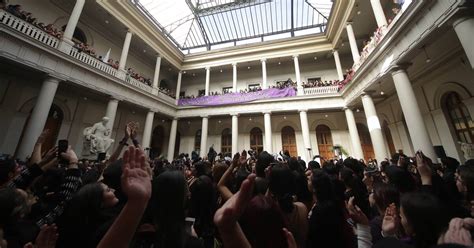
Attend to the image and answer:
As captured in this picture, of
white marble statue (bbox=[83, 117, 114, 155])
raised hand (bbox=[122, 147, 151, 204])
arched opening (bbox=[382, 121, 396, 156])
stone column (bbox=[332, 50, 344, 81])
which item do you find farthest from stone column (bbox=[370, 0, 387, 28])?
white marble statue (bbox=[83, 117, 114, 155])

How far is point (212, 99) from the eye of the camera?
50.0 feet

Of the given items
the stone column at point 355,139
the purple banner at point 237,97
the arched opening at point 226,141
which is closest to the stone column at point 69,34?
the purple banner at point 237,97

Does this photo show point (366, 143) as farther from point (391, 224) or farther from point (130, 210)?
point (130, 210)

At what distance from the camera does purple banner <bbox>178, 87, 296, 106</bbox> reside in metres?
13.8

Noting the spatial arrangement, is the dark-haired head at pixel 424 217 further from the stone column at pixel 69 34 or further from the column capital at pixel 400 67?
the stone column at pixel 69 34

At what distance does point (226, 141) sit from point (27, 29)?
13158 millimetres

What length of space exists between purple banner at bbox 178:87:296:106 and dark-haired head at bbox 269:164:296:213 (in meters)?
12.5

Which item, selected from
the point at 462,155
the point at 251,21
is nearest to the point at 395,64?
the point at 462,155

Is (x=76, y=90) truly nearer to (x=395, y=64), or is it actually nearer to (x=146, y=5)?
(x=146, y=5)

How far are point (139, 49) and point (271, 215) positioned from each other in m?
17.2

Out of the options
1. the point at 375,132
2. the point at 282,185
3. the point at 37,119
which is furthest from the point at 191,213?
the point at 375,132

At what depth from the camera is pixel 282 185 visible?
1744mm

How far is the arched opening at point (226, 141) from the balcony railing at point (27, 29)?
12.0 metres

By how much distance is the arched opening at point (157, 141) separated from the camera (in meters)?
16.6
